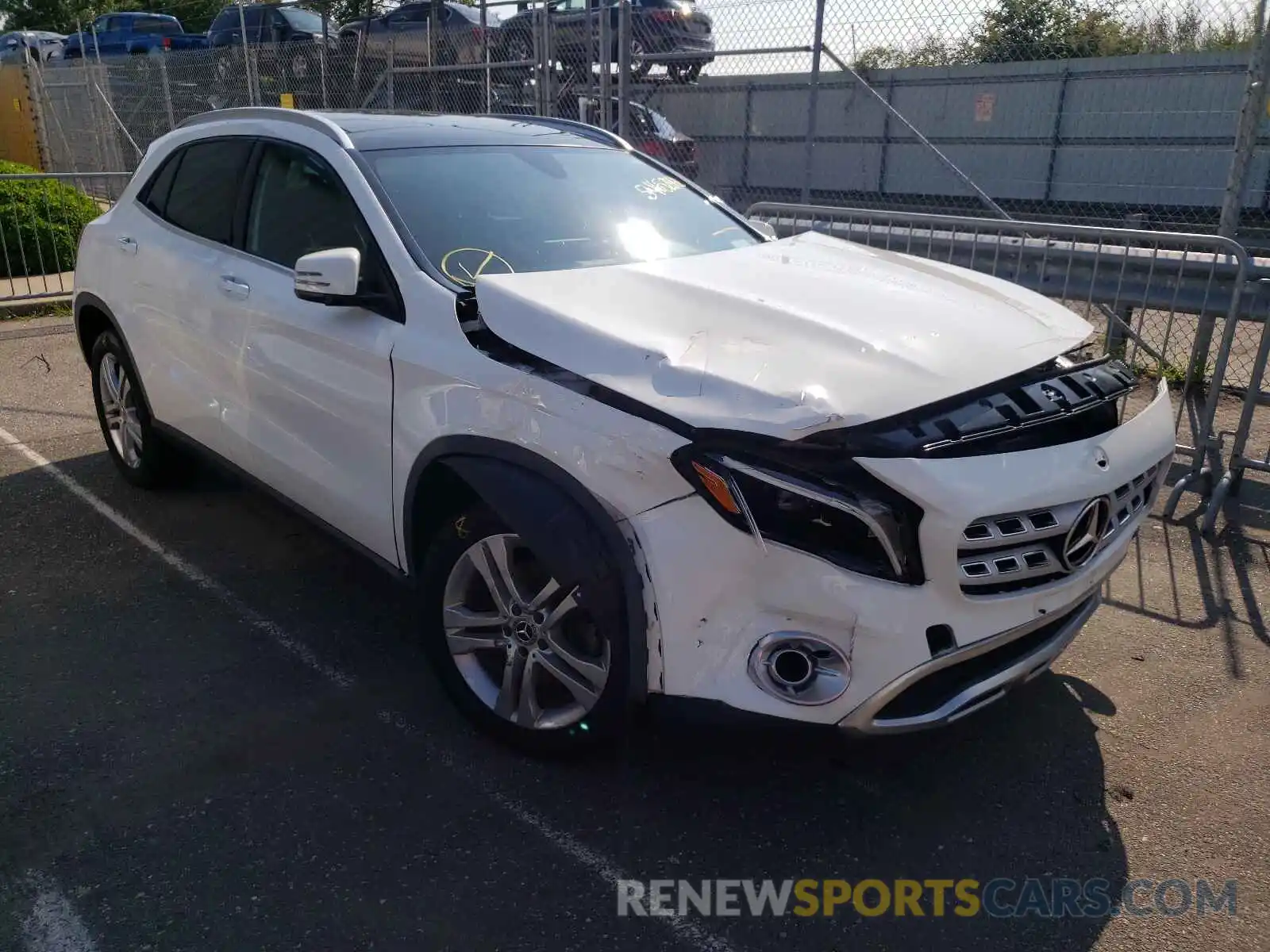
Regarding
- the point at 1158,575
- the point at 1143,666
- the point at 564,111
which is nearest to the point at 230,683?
the point at 1143,666

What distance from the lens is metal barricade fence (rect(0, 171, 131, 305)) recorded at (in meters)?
10.7

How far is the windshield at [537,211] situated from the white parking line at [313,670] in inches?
58.8

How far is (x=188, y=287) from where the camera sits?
173 inches

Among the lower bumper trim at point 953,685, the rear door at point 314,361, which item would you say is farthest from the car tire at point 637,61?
the lower bumper trim at point 953,685

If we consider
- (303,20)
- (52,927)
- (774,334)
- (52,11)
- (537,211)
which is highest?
(52,11)

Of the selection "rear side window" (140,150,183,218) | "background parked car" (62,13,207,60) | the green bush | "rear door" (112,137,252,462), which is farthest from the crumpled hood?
"background parked car" (62,13,207,60)

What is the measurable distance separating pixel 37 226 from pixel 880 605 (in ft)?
37.0

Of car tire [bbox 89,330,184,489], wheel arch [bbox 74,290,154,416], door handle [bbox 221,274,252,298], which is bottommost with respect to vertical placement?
car tire [bbox 89,330,184,489]

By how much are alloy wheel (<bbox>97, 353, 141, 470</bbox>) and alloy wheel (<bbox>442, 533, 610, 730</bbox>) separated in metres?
2.84

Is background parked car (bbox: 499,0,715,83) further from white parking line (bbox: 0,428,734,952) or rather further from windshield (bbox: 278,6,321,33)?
windshield (bbox: 278,6,321,33)

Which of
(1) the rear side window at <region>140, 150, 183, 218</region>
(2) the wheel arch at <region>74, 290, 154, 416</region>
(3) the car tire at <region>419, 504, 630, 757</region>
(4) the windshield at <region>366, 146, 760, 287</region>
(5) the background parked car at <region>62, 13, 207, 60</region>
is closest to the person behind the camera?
(3) the car tire at <region>419, 504, 630, 757</region>

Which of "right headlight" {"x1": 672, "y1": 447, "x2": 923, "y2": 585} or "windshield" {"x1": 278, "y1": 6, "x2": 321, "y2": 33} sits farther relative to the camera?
"windshield" {"x1": 278, "y1": 6, "x2": 321, "y2": 33}

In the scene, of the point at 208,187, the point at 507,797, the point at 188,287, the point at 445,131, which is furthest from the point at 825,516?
the point at 208,187

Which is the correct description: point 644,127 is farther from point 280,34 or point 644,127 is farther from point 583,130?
point 280,34
